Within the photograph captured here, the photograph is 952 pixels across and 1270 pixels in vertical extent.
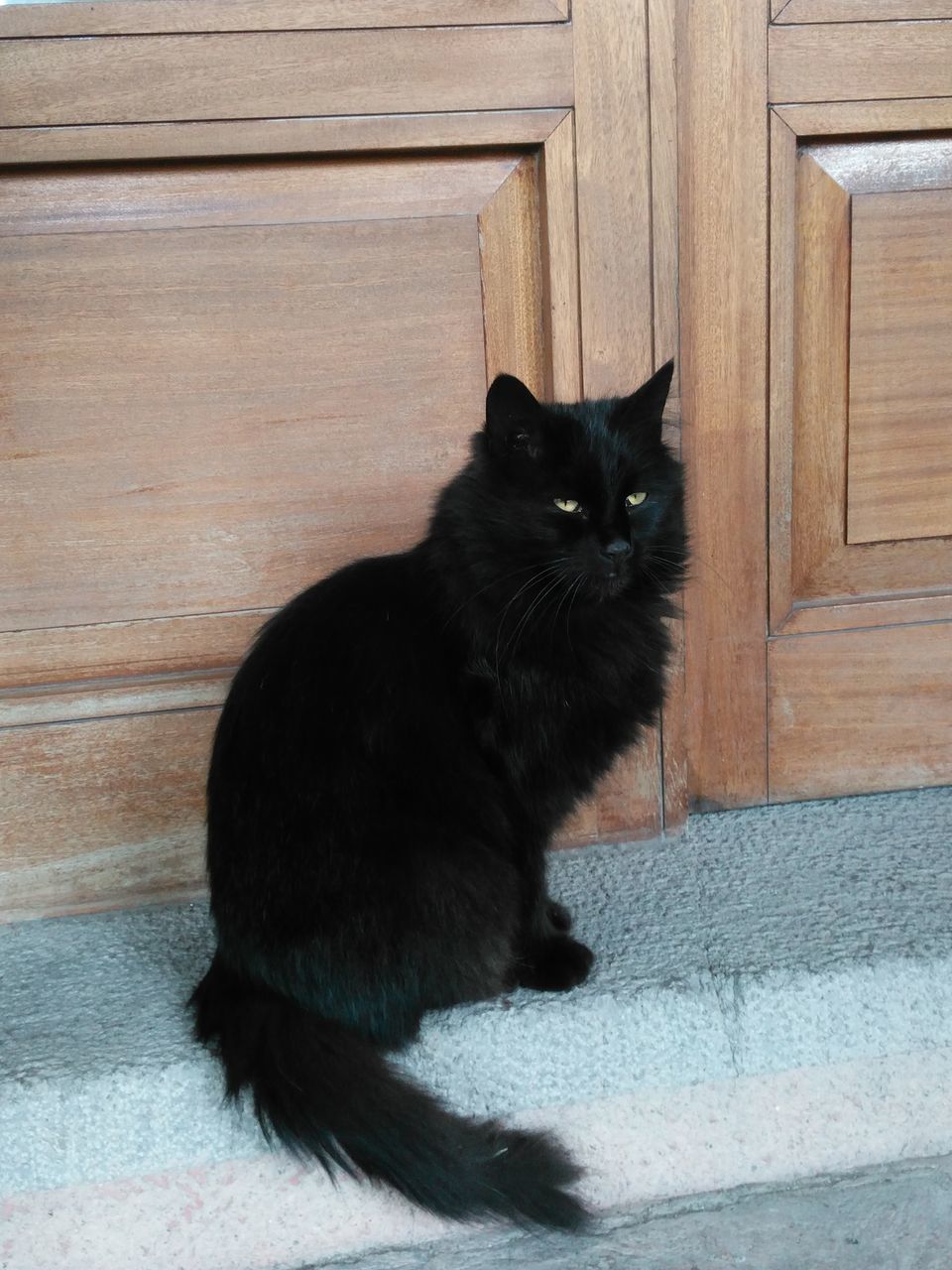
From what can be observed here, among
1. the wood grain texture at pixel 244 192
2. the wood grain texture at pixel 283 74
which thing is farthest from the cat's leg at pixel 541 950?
the wood grain texture at pixel 283 74

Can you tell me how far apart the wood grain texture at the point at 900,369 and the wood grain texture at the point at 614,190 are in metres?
0.33

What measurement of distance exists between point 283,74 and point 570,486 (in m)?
0.66

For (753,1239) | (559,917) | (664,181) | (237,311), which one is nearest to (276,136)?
(237,311)

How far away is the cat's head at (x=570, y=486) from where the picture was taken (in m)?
1.11

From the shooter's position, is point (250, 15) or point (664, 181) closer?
point (250, 15)

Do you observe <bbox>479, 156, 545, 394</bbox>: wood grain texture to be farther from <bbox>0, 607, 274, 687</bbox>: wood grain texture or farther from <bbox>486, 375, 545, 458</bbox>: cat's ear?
<bbox>0, 607, 274, 687</bbox>: wood grain texture

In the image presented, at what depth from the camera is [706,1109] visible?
1200 mm

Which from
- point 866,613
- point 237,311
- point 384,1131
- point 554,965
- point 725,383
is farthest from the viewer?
point 866,613

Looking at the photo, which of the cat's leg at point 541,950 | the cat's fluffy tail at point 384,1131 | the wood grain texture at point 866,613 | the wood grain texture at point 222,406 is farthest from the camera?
the wood grain texture at point 866,613

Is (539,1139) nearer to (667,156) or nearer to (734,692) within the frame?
(734,692)

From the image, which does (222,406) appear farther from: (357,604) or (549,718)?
(549,718)

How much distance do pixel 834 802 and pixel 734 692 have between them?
0.85 feet

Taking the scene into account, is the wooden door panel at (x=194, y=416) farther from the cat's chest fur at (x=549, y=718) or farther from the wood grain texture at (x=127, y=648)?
the cat's chest fur at (x=549, y=718)

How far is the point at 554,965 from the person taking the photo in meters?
1.23
